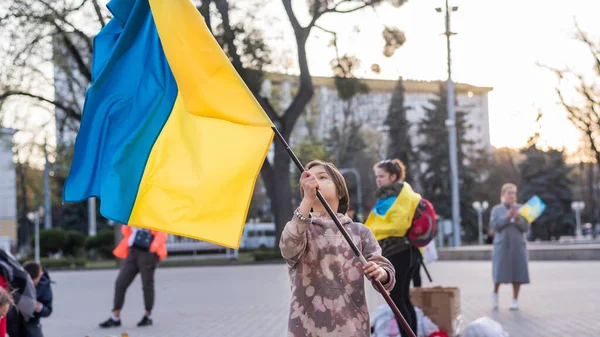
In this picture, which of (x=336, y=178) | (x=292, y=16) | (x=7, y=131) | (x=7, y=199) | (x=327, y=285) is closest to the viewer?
(x=327, y=285)

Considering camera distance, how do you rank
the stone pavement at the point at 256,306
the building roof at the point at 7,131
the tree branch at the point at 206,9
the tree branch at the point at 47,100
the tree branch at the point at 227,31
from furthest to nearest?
1. the building roof at the point at 7,131
2. the tree branch at the point at 47,100
3. the tree branch at the point at 227,31
4. the tree branch at the point at 206,9
5. the stone pavement at the point at 256,306

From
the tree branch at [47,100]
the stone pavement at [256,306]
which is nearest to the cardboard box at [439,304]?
the stone pavement at [256,306]

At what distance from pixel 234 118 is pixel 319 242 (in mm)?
747

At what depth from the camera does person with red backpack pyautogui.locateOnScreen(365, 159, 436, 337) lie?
28.0ft

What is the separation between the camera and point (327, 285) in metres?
4.86

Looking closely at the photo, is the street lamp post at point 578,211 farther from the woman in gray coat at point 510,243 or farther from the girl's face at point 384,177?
the girl's face at point 384,177

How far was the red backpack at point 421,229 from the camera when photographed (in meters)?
8.62

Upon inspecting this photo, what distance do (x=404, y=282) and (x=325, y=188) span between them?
145 inches

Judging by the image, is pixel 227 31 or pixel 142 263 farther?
pixel 227 31

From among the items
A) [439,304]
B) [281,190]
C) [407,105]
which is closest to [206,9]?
[281,190]

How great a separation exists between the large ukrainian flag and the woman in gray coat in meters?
8.19

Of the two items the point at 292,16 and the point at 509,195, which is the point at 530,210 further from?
the point at 292,16

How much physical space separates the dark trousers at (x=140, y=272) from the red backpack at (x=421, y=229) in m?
5.18

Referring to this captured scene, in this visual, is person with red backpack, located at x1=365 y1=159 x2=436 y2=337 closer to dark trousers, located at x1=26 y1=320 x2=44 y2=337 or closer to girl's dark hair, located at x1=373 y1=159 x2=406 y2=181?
girl's dark hair, located at x1=373 y1=159 x2=406 y2=181
